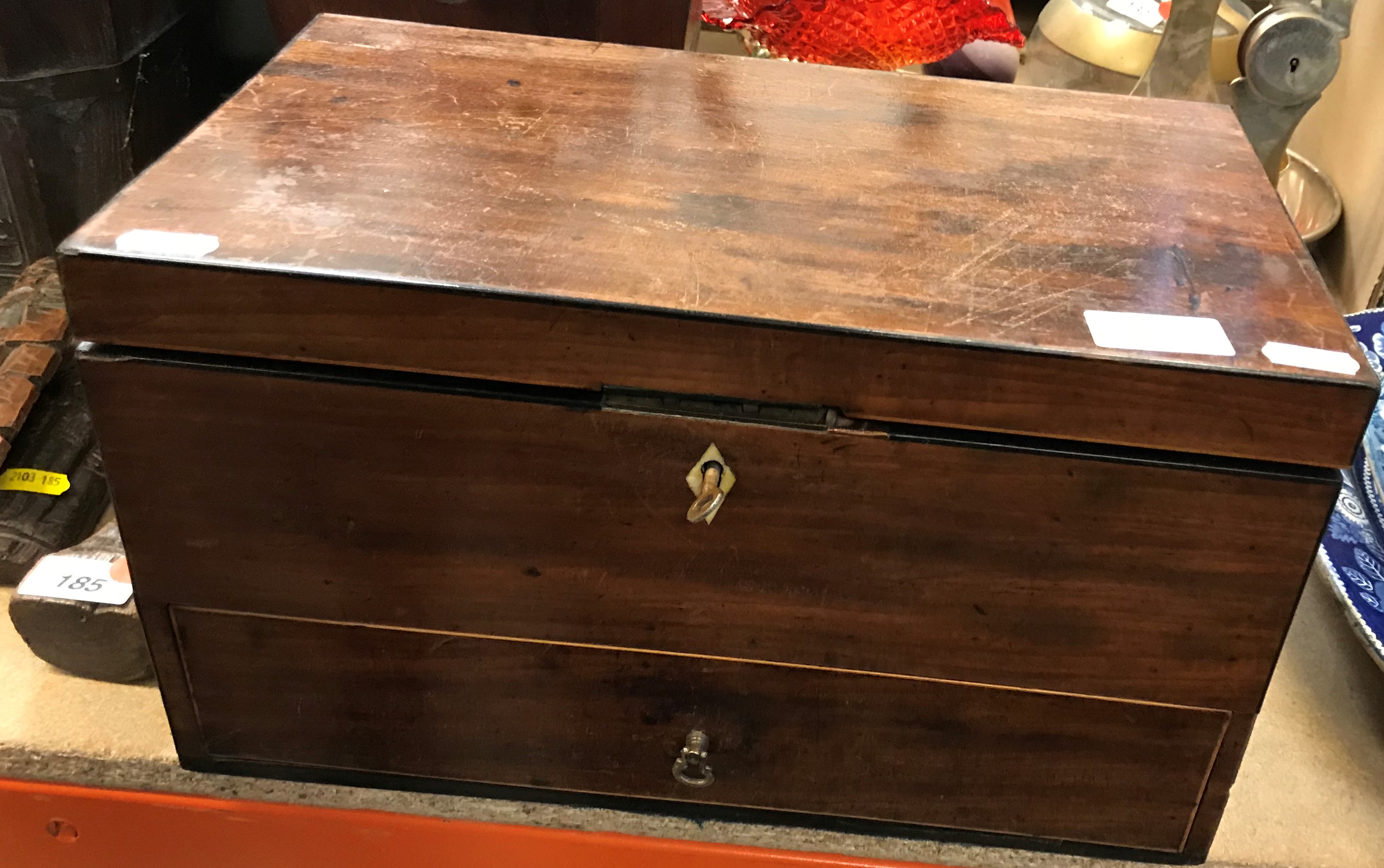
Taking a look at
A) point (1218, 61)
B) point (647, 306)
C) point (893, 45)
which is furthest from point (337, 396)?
point (1218, 61)

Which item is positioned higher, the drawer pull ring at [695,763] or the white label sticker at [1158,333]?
the white label sticker at [1158,333]

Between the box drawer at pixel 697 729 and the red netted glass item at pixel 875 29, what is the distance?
52 centimetres

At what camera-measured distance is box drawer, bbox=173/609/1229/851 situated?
24.1 inches

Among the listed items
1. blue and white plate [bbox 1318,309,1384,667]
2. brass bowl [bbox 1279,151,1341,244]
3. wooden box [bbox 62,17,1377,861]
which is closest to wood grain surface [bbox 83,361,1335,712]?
wooden box [bbox 62,17,1377,861]

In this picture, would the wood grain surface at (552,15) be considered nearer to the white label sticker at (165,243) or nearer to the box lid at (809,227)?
the box lid at (809,227)

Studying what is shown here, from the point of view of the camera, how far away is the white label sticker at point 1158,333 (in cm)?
50

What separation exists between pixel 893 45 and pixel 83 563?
690mm

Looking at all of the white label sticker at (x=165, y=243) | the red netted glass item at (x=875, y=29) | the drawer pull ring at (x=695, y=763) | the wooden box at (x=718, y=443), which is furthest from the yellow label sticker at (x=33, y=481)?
the red netted glass item at (x=875, y=29)

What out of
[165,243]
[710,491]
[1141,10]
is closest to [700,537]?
[710,491]

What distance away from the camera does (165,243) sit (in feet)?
1.70

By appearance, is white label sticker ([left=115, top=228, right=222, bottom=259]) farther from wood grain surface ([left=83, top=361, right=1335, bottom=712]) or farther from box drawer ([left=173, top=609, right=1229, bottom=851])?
box drawer ([left=173, top=609, right=1229, bottom=851])

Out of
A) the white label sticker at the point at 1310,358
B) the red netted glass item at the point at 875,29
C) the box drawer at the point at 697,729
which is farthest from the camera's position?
the red netted glass item at the point at 875,29

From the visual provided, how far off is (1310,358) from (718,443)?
0.88 feet

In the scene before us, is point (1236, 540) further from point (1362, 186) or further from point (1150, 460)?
point (1362, 186)
